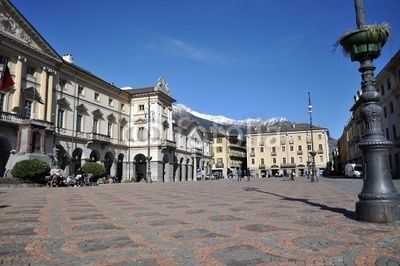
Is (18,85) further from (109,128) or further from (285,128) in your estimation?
(285,128)

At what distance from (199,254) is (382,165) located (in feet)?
16.0

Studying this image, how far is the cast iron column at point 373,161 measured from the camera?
6.86 m

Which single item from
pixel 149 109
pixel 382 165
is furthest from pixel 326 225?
pixel 149 109

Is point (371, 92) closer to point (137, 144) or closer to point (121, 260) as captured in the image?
point (121, 260)

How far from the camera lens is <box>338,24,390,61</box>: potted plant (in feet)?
24.0

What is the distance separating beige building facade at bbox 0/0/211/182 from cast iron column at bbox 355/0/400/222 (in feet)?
104

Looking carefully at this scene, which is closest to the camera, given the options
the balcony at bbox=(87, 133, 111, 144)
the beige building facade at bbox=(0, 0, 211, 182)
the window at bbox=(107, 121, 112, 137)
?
the beige building facade at bbox=(0, 0, 211, 182)

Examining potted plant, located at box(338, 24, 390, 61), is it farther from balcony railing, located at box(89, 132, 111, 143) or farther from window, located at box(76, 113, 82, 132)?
balcony railing, located at box(89, 132, 111, 143)

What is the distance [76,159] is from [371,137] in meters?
42.2

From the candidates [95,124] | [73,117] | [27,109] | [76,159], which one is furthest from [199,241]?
[95,124]

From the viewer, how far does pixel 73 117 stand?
144ft

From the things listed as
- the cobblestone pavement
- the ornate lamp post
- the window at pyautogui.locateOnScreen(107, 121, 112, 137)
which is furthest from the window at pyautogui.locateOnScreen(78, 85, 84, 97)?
the ornate lamp post

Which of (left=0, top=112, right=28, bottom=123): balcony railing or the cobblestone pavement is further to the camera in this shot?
(left=0, top=112, right=28, bottom=123): balcony railing

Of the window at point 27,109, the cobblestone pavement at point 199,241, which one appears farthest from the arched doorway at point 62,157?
the cobblestone pavement at point 199,241
